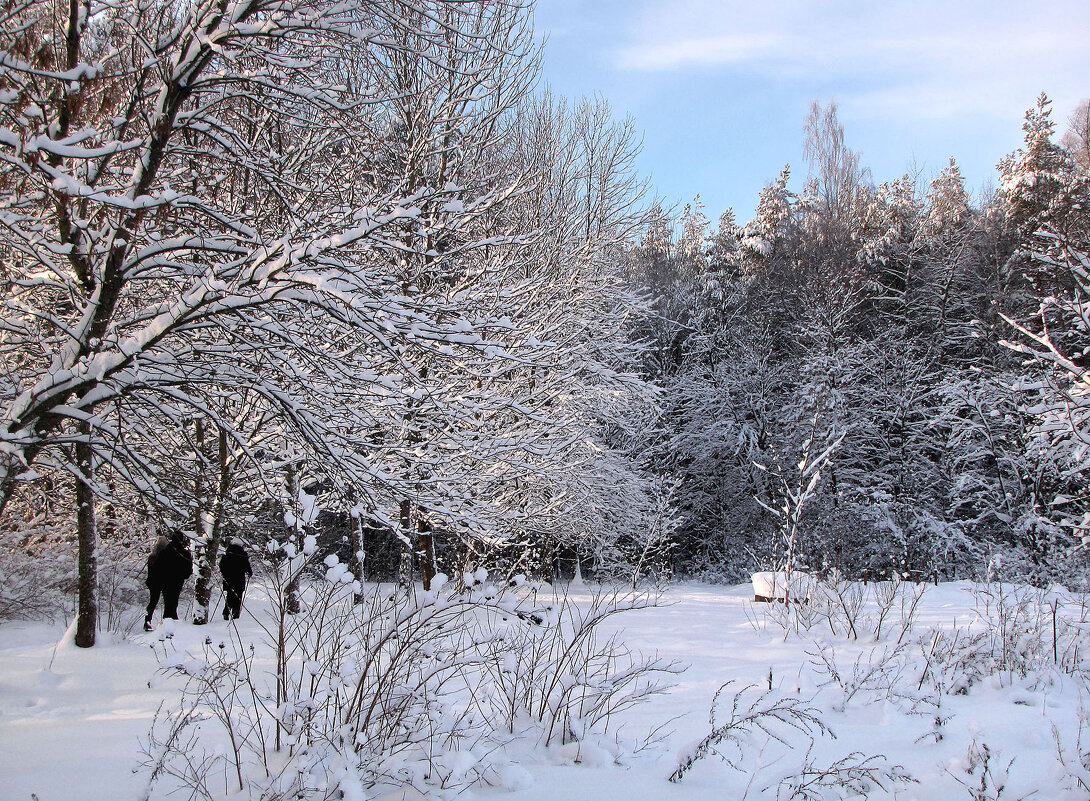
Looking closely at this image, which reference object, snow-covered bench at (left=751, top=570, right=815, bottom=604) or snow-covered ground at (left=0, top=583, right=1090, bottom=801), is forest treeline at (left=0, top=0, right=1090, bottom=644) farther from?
snow-covered ground at (left=0, top=583, right=1090, bottom=801)

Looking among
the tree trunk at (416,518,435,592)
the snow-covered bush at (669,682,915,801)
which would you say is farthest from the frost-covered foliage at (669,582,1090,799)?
the tree trunk at (416,518,435,592)

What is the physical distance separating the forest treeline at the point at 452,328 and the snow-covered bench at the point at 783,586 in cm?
41

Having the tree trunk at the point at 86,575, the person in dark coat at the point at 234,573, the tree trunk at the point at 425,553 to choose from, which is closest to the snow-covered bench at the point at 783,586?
the tree trunk at the point at 425,553

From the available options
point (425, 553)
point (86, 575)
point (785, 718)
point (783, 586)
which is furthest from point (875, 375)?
point (86, 575)

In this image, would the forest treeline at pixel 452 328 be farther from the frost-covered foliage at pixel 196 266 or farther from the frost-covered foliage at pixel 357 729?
the frost-covered foliage at pixel 357 729

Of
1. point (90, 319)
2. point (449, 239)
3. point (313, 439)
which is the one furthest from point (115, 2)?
point (449, 239)

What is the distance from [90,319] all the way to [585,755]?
3.53 meters

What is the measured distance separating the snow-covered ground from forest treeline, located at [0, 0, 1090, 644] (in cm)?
119

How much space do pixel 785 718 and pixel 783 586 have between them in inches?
203

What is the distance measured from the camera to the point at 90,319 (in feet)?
12.3

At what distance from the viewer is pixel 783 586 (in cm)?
865

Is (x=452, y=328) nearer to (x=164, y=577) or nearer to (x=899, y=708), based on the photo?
(x=899, y=708)

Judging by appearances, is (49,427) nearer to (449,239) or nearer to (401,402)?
(401,402)

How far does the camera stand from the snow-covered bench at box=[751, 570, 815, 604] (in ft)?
23.9
